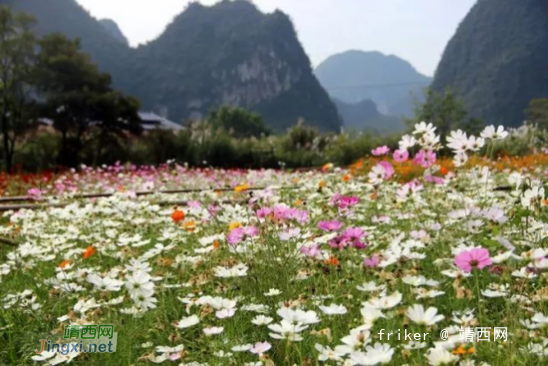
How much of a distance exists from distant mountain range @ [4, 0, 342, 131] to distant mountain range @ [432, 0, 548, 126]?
33482 mm

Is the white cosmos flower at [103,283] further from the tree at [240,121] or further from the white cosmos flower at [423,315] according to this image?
the tree at [240,121]

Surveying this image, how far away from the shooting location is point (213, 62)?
400ft

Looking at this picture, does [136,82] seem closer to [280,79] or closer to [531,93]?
[280,79]

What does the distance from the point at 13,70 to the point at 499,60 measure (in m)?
90.6

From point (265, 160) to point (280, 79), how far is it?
113728mm

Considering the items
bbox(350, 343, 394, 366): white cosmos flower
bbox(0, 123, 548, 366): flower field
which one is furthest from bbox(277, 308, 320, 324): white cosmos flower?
bbox(350, 343, 394, 366): white cosmos flower

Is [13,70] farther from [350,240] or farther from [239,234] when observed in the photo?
[350,240]

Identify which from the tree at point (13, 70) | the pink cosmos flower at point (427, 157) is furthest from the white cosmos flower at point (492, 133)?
the tree at point (13, 70)

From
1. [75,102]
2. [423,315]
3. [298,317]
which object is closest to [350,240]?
[298,317]

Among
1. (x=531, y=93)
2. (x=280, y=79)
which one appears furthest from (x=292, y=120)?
(x=531, y=93)

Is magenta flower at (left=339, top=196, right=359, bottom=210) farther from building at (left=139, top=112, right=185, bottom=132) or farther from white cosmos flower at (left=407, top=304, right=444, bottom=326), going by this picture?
building at (left=139, top=112, right=185, bottom=132)

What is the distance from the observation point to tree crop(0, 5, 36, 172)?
15.4 m

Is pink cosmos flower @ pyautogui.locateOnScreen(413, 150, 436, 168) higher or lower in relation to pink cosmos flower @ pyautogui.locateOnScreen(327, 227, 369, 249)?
higher

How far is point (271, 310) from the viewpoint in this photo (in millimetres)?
1873
